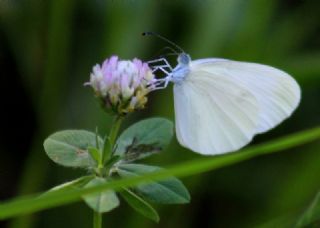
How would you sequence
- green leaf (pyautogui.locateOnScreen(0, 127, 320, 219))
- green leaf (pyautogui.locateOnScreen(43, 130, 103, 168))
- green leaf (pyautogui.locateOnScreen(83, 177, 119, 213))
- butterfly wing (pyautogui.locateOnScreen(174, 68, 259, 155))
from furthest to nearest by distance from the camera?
1. butterfly wing (pyautogui.locateOnScreen(174, 68, 259, 155))
2. green leaf (pyautogui.locateOnScreen(43, 130, 103, 168))
3. green leaf (pyautogui.locateOnScreen(83, 177, 119, 213))
4. green leaf (pyautogui.locateOnScreen(0, 127, 320, 219))

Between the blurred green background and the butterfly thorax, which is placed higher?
the butterfly thorax

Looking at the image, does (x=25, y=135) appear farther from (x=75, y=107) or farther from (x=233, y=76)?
(x=233, y=76)

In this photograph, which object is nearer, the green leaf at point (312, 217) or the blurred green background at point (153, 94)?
the green leaf at point (312, 217)

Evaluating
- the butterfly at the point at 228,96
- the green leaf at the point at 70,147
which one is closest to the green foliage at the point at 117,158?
the green leaf at the point at 70,147

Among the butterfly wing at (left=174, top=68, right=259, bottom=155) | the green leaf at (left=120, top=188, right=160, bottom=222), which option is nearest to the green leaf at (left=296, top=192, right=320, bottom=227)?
the butterfly wing at (left=174, top=68, right=259, bottom=155)

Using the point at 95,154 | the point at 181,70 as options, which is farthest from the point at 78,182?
the point at 181,70

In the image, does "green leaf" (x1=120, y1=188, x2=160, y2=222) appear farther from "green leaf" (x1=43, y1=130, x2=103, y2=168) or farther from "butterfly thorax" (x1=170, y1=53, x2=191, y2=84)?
"butterfly thorax" (x1=170, y1=53, x2=191, y2=84)

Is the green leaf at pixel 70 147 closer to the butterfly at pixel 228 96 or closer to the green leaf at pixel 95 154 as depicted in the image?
the green leaf at pixel 95 154
